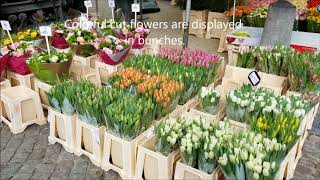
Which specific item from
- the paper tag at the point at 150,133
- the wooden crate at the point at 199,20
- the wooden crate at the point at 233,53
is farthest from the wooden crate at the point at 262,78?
the wooden crate at the point at 199,20

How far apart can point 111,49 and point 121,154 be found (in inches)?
63.3

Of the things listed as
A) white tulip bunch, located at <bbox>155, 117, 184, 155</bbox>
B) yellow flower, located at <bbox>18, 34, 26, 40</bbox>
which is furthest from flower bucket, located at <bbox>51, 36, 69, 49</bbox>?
white tulip bunch, located at <bbox>155, 117, 184, 155</bbox>

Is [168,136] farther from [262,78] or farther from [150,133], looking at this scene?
[262,78]

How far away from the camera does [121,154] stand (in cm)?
275

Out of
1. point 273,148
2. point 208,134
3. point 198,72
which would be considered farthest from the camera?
point 198,72

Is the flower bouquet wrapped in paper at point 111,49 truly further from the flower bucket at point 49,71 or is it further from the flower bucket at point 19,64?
the flower bucket at point 19,64

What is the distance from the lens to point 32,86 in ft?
12.8

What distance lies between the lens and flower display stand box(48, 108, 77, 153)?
3041 millimetres

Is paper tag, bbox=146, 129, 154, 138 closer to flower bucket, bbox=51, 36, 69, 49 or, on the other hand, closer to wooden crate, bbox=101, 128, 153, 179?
wooden crate, bbox=101, 128, 153, 179

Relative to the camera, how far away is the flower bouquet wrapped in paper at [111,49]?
387 centimetres

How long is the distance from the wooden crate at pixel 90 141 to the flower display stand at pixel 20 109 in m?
0.75

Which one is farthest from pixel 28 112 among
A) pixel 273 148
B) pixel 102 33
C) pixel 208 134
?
pixel 273 148

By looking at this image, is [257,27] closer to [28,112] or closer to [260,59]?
[260,59]

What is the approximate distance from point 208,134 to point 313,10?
443 centimetres
